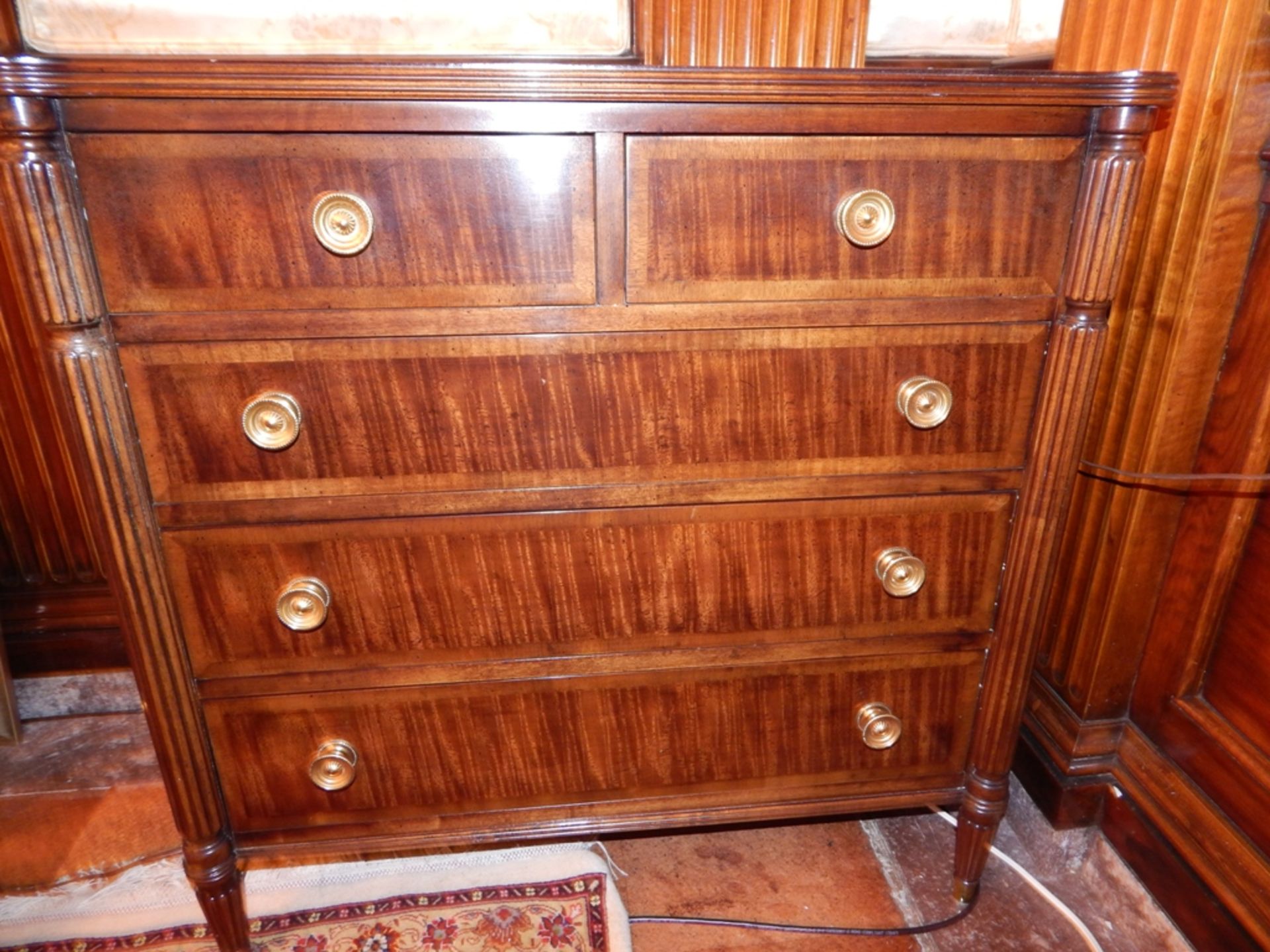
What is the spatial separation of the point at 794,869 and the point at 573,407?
88 centimetres

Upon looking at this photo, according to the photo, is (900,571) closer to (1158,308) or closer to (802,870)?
(1158,308)

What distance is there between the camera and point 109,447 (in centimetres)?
84

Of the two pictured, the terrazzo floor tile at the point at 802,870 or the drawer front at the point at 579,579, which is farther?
the terrazzo floor tile at the point at 802,870

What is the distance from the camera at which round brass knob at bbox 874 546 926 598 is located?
0.99m

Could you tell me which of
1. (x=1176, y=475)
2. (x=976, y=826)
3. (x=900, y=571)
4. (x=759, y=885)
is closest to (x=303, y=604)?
(x=900, y=571)

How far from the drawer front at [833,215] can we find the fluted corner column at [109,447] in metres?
0.52

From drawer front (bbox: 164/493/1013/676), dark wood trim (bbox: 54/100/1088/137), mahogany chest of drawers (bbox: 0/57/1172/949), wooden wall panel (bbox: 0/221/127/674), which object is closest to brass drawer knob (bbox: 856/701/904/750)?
mahogany chest of drawers (bbox: 0/57/1172/949)

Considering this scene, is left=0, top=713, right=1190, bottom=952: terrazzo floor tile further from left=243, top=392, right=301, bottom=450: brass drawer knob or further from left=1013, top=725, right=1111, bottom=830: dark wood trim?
left=243, top=392, right=301, bottom=450: brass drawer knob

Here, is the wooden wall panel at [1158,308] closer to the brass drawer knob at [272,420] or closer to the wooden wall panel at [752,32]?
the wooden wall panel at [752,32]

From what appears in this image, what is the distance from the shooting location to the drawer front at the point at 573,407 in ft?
2.82

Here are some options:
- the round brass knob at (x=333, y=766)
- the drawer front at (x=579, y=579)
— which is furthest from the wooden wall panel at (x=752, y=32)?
the round brass knob at (x=333, y=766)

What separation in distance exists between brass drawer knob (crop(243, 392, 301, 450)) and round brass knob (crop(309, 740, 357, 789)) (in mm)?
386

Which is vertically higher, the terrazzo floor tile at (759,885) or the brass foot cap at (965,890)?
the brass foot cap at (965,890)

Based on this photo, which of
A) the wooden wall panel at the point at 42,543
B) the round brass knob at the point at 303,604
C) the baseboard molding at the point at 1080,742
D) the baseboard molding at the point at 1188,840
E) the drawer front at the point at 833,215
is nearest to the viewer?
the drawer front at the point at 833,215
